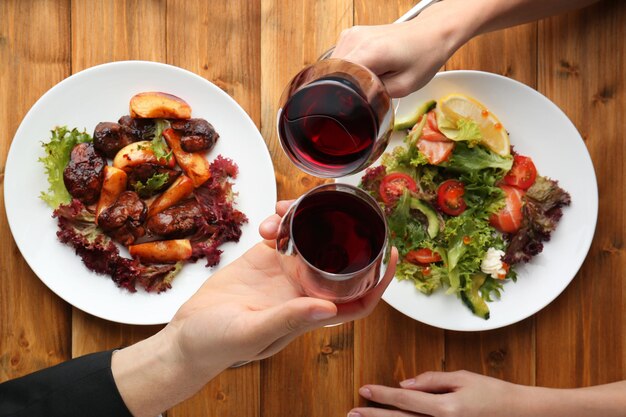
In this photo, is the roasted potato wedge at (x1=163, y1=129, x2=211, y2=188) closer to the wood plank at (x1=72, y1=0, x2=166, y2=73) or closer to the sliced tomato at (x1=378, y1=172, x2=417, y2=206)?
the wood plank at (x1=72, y1=0, x2=166, y2=73)

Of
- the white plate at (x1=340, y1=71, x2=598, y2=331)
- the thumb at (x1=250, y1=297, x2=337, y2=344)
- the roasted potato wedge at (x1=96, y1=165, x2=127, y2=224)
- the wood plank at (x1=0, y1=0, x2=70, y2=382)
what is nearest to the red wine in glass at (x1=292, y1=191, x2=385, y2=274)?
the thumb at (x1=250, y1=297, x2=337, y2=344)

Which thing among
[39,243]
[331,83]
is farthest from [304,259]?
[39,243]

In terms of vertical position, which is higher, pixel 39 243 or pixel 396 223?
pixel 396 223

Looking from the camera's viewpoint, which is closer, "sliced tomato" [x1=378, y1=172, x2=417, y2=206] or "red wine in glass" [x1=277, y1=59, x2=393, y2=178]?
"red wine in glass" [x1=277, y1=59, x2=393, y2=178]

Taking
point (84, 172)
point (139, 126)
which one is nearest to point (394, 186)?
point (139, 126)

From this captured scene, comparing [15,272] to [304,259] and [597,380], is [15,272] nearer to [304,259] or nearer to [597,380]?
[304,259]

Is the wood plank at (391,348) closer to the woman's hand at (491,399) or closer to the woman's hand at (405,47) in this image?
the woman's hand at (491,399)
